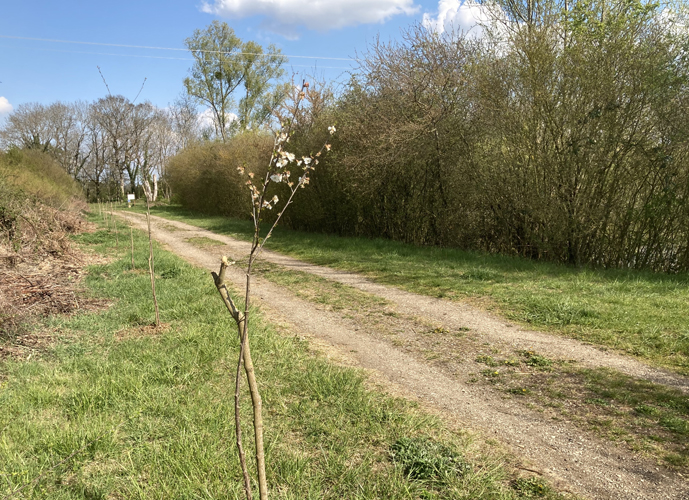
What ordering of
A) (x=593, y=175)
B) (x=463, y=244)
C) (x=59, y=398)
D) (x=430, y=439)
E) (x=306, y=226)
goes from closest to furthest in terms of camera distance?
(x=430, y=439) → (x=59, y=398) → (x=593, y=175) → (x=463, y=244) → (x=306, y=226)

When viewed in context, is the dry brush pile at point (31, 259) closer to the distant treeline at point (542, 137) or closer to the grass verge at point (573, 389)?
the grass verge at point (573, 389)

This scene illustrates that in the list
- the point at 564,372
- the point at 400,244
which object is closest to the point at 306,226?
the point at 400,244

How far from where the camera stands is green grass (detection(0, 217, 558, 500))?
2363 millimetres

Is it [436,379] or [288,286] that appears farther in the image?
[288,286]

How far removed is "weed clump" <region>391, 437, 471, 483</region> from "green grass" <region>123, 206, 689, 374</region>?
8.71 feet

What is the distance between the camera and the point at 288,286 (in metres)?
7.30

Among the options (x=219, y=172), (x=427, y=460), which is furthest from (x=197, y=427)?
(x=219, y=172)

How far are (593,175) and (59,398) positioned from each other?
887 centimetres

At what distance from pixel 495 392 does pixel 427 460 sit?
1.28 meters

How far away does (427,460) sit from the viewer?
2523 millimetres

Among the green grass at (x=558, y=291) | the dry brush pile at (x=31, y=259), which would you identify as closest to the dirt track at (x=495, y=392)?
the green grass at (x=558, y=291)

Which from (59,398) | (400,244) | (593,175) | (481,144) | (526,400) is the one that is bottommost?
(59,398)

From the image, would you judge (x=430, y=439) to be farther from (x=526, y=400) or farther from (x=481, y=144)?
(x=481, y=144)

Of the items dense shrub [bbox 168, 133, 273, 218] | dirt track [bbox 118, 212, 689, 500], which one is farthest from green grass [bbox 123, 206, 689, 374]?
dense shrub [bbox 168, 133, 273, 218]
